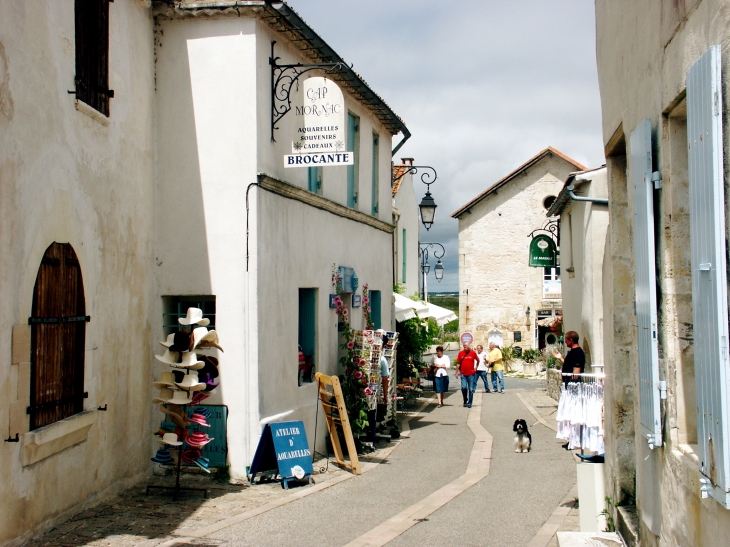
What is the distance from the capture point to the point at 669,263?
15.3ft

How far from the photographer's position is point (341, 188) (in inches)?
551

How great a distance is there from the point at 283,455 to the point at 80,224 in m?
3.82

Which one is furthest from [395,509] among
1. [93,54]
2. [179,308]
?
[93,54]

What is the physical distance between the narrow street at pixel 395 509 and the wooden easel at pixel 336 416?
0.34 metres

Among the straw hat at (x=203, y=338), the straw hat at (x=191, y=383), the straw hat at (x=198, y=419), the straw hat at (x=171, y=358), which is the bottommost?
the straw hat at (x=198, y=419)

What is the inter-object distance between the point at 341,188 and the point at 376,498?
6.02 meters

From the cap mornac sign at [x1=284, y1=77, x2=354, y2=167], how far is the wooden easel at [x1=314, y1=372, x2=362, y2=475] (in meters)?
3.10

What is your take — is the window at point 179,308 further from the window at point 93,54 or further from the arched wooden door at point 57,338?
the window at point 93,54

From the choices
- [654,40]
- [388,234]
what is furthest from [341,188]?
[654,40]

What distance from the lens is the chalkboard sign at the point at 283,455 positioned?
392 inches

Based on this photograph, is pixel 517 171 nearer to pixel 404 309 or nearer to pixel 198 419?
pixel 404 309

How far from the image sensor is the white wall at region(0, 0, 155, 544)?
680 centimetres

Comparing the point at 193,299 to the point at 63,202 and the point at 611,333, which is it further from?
the point at 611,333

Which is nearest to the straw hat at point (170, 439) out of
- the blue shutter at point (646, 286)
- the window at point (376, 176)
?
the blue shutter at point (646, 286)
